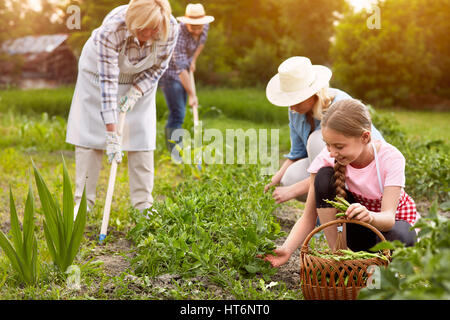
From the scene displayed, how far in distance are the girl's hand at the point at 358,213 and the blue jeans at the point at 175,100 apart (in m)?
3.61

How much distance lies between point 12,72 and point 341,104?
32.8 ft

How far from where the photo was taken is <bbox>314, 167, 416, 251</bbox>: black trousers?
228 centimetres

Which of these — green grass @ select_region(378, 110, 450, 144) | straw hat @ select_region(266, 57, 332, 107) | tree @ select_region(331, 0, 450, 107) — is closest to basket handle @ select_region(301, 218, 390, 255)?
straw hat @ select_region(266, 57, 332, 107)

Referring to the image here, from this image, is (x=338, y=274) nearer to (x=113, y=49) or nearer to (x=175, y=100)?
(x=113, y=49)

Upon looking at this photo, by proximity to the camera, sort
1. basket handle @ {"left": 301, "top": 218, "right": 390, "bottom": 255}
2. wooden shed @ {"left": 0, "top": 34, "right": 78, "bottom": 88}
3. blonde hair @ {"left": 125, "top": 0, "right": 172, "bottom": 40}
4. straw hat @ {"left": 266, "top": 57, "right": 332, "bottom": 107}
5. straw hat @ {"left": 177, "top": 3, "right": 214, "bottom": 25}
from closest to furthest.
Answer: basket handle @ {"left": 301, "top": 218, "right": 390, "bottom": 255} < straw hat @ {"left": 266, "top": 57, "right": 332, "bottom": 107} < blonde hair @ {"left": 125, "top": 0, "right": 172, "bottom": 40} < straw hat @ {"left": 177, "top": 3, "right": 214, "bottom": 25} < wooden shed @ {"left": 0, "top": 34, "right": 78, "bottom": 88}

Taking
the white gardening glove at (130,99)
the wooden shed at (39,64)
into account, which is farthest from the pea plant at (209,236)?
the wooden shed at (39,64)

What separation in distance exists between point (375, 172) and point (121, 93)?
1787mm

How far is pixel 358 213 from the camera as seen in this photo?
2.03 meters

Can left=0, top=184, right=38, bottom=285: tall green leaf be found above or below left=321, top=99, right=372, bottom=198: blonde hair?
below

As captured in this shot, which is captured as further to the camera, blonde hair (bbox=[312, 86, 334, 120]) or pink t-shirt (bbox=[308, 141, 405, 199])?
blonde hair (bbox=[312, 86, 334, 120])

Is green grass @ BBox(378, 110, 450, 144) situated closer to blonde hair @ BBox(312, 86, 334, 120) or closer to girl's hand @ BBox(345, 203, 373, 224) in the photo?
blonde hair @ BBox(312, 86, 334, 120)

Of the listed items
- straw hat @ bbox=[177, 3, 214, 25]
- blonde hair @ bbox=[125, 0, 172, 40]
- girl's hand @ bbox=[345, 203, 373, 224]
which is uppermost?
straw hat @ bbox=[177, 3, 214, 25]

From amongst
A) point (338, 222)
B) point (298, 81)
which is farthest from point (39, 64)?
point (338, 222)

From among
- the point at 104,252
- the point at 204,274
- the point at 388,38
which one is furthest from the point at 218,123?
the point at 204,274
